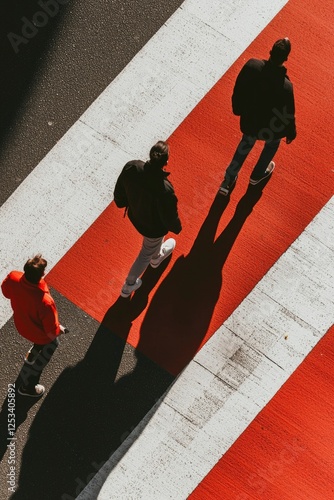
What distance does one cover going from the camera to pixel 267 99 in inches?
251

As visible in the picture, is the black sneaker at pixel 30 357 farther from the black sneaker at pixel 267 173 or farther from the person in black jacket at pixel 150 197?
the black sneaker at pixel 267 173

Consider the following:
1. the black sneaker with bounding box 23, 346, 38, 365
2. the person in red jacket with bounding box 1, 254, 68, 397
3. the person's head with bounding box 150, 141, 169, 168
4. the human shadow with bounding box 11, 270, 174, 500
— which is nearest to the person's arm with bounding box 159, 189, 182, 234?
the person's head with bounding box 150, 141, 169, 168

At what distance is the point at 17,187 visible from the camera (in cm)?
779

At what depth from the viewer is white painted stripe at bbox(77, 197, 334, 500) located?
698cm

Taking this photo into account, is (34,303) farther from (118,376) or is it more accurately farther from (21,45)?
(21,45)

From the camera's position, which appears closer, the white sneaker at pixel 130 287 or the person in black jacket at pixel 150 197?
the person in black jacket at pixel 150 197

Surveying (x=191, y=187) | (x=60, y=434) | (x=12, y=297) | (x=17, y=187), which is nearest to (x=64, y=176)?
(x=17, y=187)

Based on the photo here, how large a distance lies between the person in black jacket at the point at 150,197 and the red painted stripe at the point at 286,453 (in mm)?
2062

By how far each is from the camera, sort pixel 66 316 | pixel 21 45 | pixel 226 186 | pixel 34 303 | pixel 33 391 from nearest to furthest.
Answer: pixel 34 303, pixel 33 391, pixel 66 316, pixel 226 186, pixel 21 45

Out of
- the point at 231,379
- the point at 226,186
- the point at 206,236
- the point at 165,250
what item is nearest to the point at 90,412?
the point at 231,379

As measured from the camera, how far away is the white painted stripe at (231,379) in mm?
6977

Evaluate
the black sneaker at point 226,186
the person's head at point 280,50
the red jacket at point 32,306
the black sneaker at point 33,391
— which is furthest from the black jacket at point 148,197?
the black sneaker at point 33,391

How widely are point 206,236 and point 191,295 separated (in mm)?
669

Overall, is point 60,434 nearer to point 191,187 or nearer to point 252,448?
point 252,448
